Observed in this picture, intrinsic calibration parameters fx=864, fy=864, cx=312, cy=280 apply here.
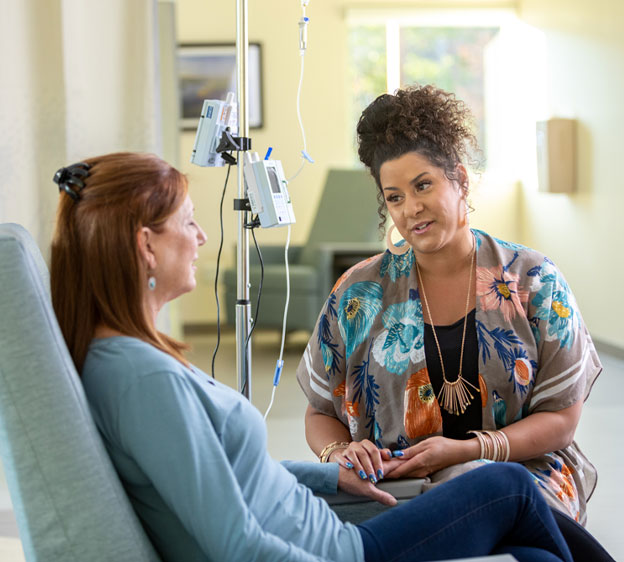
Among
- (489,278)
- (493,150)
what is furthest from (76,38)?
(493,150)

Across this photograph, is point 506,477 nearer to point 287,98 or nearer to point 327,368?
point 327,368

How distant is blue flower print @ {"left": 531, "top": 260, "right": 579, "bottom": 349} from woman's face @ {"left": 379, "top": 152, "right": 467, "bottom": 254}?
0.22 m

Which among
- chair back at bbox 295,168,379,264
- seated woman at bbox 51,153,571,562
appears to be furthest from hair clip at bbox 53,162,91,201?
chair back at bbox 295,168,379,264

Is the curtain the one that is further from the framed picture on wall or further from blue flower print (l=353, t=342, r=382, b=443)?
the framed picture on wall

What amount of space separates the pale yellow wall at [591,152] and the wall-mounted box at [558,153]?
0.07 m

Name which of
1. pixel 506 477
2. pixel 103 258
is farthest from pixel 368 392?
pixel 103 258

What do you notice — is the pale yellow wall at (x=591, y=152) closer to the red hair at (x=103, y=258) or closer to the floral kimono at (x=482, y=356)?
the floral kimono at (x=482, y=356)

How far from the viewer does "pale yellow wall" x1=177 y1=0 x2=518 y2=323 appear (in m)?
6.45

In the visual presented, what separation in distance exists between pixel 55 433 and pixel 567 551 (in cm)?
81

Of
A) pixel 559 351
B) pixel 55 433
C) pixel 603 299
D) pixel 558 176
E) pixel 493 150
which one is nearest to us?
pixel 55 433

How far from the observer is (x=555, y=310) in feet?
5.61

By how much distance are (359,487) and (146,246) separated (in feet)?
2.06

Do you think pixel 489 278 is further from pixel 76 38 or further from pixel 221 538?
pixel 76 38

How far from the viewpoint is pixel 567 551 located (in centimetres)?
136
